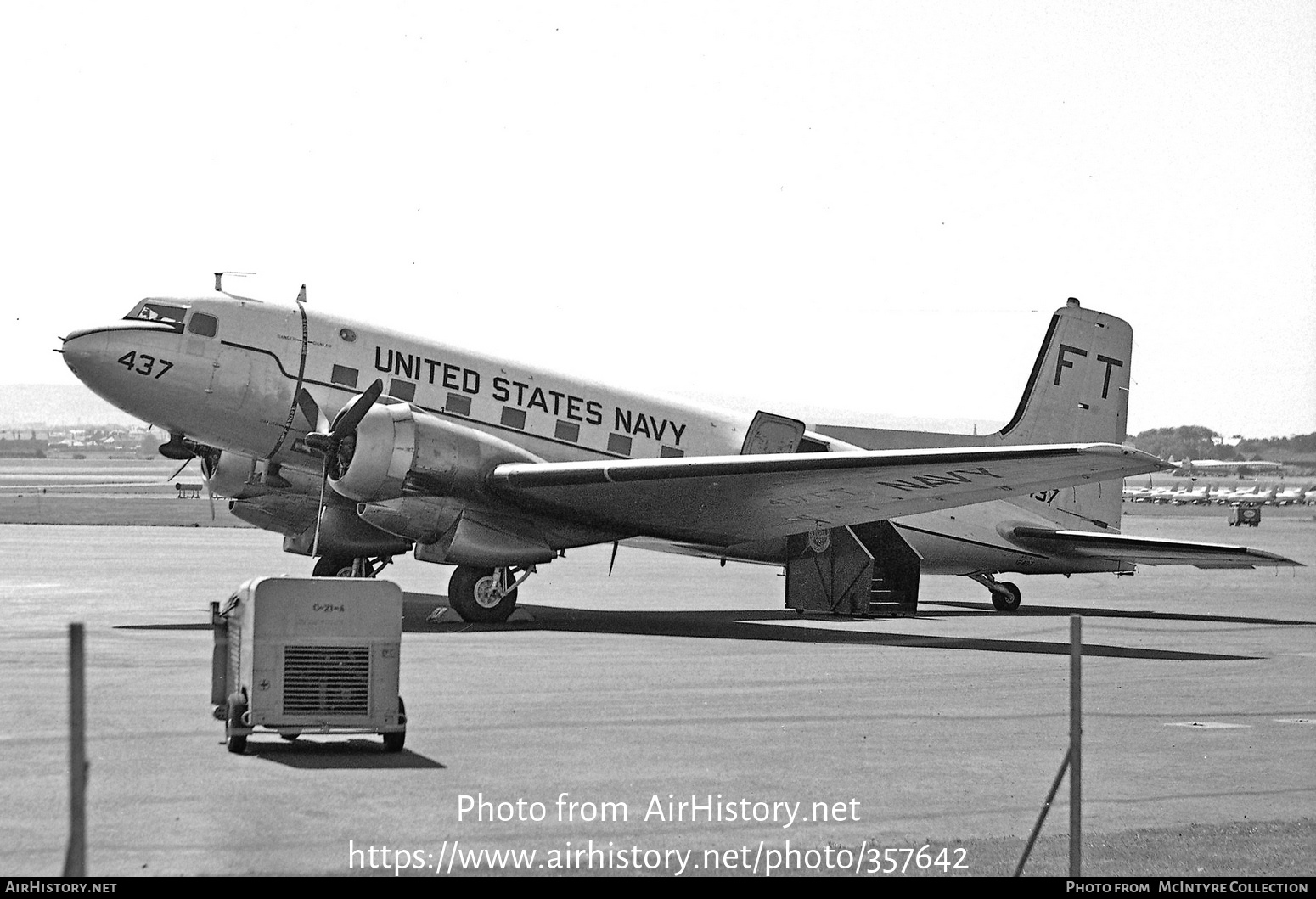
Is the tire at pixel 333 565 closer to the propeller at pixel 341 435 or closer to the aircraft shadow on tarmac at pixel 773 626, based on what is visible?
the aircraft shadow on tarmac at pixel 773 626

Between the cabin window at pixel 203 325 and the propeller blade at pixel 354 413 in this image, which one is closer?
the propeller blade at pixel 354 413

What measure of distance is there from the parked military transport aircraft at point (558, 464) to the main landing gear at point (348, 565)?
58 millimetres

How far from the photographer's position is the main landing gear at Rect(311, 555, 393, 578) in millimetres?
25594

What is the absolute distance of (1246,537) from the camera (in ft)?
198

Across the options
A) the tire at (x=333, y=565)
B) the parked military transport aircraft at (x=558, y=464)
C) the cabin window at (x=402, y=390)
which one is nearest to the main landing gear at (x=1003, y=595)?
the parked military transport aircraft at (x=558, y=464)

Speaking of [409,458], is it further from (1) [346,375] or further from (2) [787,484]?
(2) [787,484]

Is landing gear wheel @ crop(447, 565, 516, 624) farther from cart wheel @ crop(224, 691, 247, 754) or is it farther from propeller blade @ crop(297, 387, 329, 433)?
cart wheel @ crop(224, 691, 247, 754)

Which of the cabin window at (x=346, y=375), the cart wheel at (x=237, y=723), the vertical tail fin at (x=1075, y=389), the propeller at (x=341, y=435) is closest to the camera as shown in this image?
the cart wheel at (x=237, y=723)

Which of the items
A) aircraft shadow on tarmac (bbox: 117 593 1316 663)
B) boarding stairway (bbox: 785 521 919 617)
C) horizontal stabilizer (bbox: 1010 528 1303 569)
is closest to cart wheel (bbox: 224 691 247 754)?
aircraft shadow on tarmac (bbox: 117 593 1316 663)

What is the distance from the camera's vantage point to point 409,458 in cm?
2105

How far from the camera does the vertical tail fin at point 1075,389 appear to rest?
27375 millimetres

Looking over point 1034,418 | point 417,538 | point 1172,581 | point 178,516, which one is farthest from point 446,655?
point 178,516

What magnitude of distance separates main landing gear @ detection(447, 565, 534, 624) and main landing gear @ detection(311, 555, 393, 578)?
11.3 feet
